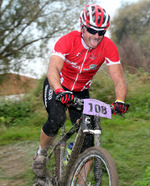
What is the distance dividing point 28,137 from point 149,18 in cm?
2702

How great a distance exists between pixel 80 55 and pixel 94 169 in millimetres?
→ 1249

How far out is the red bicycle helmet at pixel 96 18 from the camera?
253 centimetres

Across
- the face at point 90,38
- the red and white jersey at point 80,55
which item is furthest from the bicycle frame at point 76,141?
the face at point 90,38

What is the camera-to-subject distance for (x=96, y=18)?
8.29 feet

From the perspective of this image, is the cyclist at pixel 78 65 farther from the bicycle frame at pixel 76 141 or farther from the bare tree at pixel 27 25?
the bare tree at pixel 27 25

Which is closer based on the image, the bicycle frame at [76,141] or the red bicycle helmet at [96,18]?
the bicycle frame at [76,141]

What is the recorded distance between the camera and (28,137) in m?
5.85

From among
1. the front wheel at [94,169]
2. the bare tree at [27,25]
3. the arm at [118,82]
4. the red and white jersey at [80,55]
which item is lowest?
the front wheel at [94,169]

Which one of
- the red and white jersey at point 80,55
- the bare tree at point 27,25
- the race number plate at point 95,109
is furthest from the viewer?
the bare tree at point 27,25

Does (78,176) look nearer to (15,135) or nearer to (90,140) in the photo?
(90,140)

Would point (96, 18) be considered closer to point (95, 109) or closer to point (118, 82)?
point (118, 82)

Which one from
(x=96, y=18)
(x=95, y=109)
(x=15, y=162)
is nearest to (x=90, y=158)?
(x=95, y=109)

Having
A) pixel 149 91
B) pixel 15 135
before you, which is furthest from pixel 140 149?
pixel 149 91

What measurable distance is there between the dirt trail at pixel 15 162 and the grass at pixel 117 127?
44 millimetres
